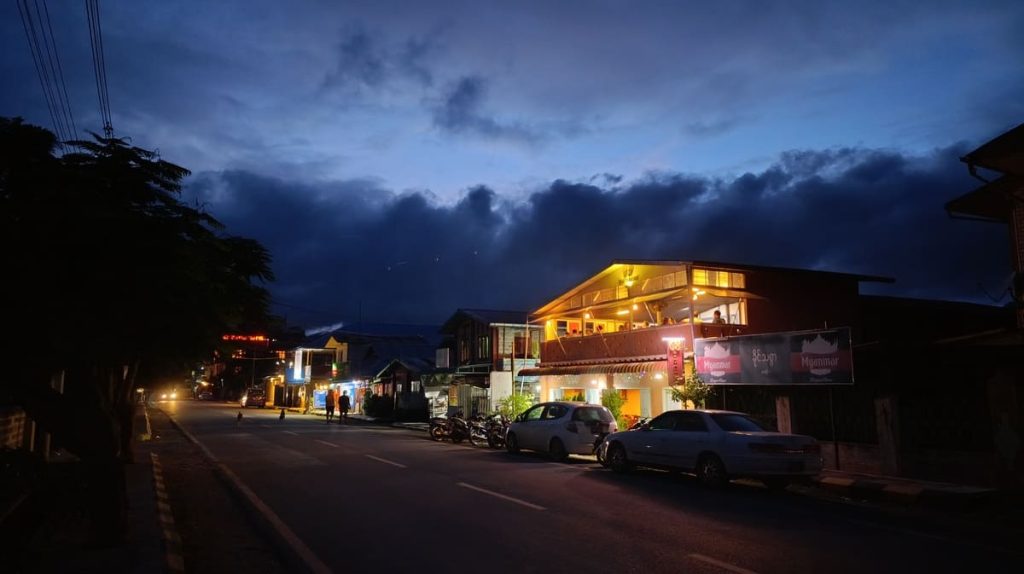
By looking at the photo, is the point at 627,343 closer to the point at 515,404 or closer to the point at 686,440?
the point at 515,404

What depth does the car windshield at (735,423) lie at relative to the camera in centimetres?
1320

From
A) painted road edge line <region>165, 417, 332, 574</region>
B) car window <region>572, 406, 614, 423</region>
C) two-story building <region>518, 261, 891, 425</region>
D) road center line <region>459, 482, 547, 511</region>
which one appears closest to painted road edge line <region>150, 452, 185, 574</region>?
painted road edge line <region>165, 417, 332, 574</region>

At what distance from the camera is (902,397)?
547 inches

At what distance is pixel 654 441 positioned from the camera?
1448cm

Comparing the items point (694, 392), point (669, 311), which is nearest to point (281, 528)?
point (694, 392)

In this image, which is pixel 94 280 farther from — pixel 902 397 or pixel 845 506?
pixel 902 397

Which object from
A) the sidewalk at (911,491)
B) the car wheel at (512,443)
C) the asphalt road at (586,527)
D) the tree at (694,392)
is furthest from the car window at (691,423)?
the car wheel at (512,443)

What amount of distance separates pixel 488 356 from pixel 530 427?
17.1 meters

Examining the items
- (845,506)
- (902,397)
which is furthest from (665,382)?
(845,506)

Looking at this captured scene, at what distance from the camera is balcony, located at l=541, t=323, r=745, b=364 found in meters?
21.2

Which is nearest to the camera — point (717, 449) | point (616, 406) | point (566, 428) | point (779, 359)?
point (717, 449)

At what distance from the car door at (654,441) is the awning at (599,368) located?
7.00m

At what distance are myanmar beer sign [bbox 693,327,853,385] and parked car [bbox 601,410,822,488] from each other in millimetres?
2715

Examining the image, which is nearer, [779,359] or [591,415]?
[779,359]
